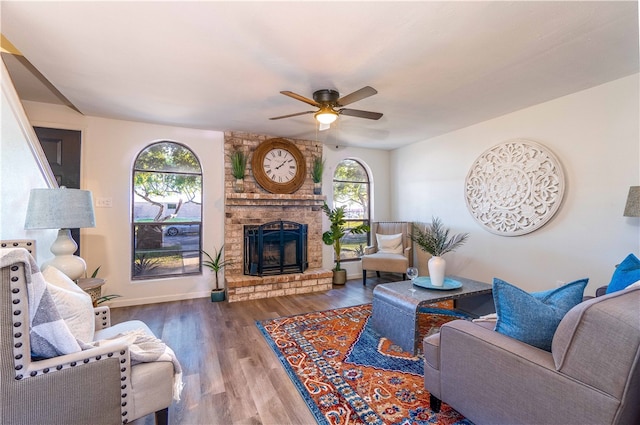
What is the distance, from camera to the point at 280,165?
455 centimetres

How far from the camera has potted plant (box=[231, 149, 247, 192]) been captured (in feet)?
13.5

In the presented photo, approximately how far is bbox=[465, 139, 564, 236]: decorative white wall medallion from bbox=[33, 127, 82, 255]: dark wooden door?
17.2 ft

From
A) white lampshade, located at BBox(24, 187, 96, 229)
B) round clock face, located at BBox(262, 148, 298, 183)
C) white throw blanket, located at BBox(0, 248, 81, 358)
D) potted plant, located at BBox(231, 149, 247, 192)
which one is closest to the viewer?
white throw blanket, located at BBox(0, 248, 81, 358)

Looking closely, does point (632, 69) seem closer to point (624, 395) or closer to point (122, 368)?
point (624, 395)

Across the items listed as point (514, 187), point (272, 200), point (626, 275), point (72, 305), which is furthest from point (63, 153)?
point (514, 187)

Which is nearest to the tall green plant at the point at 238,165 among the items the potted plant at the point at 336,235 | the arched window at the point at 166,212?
the arched window at the point at 166,212

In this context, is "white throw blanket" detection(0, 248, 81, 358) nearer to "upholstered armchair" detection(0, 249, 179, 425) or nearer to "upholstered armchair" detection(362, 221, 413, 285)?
"upholstered armchair" detection(0, 249, 179, 425)

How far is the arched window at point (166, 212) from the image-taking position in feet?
12.7

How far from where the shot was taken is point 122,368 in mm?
1318

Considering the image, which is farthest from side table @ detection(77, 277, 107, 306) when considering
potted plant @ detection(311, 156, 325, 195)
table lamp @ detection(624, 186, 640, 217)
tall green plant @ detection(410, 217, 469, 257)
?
table lamp @ detection(624, 186, 640, 217)

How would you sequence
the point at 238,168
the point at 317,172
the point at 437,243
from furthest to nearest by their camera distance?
the point at 317,172 → the point at 238,168 → the point at 437,243

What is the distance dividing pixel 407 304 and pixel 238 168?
300 cm

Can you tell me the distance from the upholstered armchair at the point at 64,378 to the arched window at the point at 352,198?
158 inches

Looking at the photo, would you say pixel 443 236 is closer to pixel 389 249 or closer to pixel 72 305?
pixel 389 249
